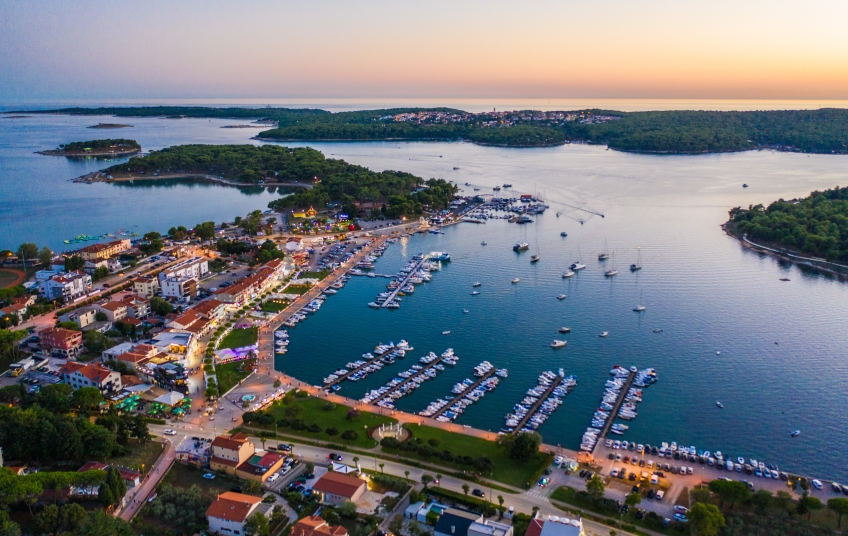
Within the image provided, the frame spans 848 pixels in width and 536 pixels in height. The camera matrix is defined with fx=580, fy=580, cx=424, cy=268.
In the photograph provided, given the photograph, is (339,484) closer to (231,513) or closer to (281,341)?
(231,513)

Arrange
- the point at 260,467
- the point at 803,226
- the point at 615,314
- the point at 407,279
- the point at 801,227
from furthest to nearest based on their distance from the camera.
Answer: the point at 803,226, the point at 801,227, the point at 407,279, the point at 615,314, the point at 260,467

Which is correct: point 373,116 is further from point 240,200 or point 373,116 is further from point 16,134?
point 240,200

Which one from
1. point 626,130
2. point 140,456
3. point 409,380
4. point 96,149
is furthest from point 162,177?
point 626,130

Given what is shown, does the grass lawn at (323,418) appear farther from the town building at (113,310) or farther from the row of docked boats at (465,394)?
the town building at (113,310)

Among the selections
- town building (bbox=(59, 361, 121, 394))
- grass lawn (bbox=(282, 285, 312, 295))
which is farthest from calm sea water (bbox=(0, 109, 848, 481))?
town building (bbox=(59, 361, 121, 394))

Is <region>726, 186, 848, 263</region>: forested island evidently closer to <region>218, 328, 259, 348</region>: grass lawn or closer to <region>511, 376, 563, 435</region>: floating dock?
<region>511, 376, 563, 435</region>: floating dock

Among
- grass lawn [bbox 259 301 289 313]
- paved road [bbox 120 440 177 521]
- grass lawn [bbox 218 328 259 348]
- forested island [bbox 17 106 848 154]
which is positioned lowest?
paved road [bbox 120 440 177 521]

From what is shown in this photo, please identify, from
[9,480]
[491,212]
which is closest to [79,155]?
[491,212]
